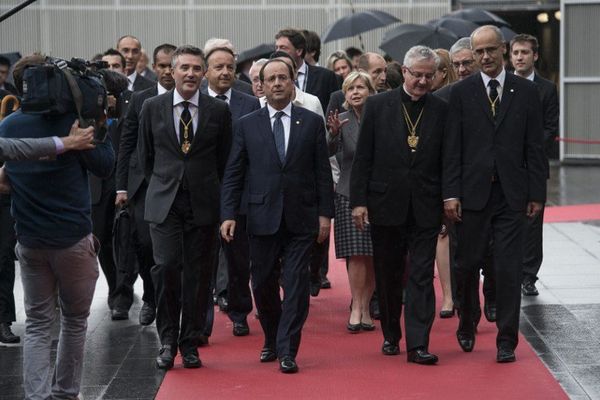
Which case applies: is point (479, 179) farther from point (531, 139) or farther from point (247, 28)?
point (247, 28)

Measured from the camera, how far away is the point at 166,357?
333 inches

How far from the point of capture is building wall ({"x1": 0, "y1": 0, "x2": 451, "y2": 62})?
83.7 feet

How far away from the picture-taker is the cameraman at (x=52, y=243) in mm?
6934

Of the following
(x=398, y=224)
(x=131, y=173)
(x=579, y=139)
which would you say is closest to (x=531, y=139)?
(x=398, y=224)

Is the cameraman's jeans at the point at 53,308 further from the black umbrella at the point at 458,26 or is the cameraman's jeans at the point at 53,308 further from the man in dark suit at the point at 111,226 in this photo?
the black umbrella at the point at 458,26

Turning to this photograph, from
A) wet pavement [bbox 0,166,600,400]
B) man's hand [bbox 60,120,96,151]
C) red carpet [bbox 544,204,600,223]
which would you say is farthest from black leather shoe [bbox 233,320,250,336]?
red carpet [bbox 544,204,600,223]

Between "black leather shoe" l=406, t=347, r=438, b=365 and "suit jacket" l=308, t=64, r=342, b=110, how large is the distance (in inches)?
161

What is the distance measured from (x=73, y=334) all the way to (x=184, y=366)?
57.8 inches

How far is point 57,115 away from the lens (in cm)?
689

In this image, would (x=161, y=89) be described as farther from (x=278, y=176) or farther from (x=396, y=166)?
(x=396, y=166)

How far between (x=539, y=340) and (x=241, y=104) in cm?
283

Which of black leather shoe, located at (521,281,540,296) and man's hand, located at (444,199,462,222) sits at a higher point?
man's hand, located at (444,199,462,222)

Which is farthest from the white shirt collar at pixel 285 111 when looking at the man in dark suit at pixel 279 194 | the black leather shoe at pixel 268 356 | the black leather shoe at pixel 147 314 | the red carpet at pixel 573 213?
the red carpet at pixel 573 213

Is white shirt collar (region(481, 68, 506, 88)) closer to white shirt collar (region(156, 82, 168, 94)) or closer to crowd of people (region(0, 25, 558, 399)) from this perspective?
crowd of people (region(0, 25, 558, 399))
